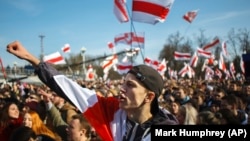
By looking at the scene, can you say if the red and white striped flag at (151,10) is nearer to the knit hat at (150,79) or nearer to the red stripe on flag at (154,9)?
the red stripe on flag at (154,9)

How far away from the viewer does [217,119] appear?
196 inches

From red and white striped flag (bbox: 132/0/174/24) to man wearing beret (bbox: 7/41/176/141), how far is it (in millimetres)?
5577

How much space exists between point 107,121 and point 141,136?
348 mm

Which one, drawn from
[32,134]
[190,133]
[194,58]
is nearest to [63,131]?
[32,134]

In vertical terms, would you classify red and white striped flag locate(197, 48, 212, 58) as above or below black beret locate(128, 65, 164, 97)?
above

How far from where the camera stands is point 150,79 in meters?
Result: 2.50

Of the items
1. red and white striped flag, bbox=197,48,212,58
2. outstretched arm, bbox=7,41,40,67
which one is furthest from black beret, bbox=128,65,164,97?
red and white striped flag, bbox=197,48,212,58

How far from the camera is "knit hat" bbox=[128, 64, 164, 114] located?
8.11 feet

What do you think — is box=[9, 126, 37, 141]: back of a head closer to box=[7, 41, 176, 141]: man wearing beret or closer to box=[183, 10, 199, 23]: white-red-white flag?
box=[7, 41, 176, 141]: man wearing beret

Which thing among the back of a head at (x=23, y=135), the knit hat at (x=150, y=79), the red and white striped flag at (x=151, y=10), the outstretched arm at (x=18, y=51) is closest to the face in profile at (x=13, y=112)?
the back of a head at (x=23, y=135)

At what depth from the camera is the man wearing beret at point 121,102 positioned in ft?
7.80

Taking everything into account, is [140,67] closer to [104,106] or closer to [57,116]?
[104,106]

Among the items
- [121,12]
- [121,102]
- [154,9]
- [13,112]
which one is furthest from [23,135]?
[121,12]

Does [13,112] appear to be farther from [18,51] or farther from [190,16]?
A: [190,16]
